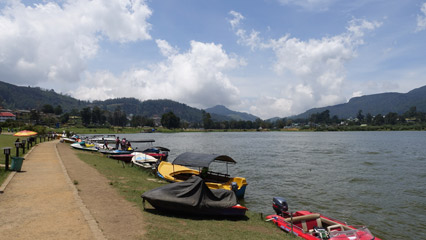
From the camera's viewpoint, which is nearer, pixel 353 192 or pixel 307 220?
pixel 307 220

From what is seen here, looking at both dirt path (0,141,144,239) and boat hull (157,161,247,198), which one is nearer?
dirt path (0,141,144,239)

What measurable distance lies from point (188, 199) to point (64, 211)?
4.94 meters

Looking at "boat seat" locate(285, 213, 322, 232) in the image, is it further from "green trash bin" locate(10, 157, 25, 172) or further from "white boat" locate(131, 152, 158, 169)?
"white boat" locate(131, 152, 158, 169)

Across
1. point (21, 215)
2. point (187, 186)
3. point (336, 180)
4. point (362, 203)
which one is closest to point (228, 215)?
point (187, 186)

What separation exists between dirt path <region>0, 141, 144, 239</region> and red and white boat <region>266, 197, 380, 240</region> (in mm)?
6610

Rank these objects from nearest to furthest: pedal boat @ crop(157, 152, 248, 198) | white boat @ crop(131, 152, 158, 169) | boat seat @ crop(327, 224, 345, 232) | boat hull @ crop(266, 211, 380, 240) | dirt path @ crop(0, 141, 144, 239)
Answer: dirt path @ crop(0, 141, 144, 239)
boat hull @ crop(266, 211, 380, 240)
boat seat @ crop(327, 224, 345, 232)
pedal boat @ crop(157, 152, 248, 198)
white boat @ crop(131, 152, 158, 169)

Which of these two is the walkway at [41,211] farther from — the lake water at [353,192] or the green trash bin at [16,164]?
the lake water at [353,192]

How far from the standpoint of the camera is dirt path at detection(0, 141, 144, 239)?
8.73 m

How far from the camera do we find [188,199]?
474 inches

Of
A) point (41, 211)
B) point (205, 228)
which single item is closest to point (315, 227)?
point (205, 228)

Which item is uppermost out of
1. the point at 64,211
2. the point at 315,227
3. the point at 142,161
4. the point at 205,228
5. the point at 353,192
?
the point at 64,211

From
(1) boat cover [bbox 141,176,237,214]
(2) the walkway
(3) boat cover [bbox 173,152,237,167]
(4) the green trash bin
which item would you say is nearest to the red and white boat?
(1) boat cover [bbox 141,176,237,214]

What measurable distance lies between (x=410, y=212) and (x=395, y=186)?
304 inches

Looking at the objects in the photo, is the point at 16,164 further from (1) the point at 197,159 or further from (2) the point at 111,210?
(1) the point at 197,159
